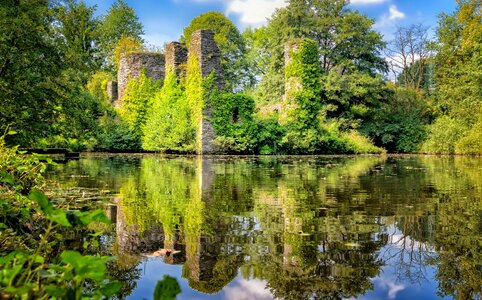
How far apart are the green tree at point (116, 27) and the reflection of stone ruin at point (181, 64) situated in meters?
16.7

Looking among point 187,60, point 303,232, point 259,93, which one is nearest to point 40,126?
point 303,232

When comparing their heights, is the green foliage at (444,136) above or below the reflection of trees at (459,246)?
above

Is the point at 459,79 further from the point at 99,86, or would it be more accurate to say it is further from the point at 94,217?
the point at 94,217

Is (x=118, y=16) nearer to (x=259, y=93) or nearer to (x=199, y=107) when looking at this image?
(x=259, y=93)

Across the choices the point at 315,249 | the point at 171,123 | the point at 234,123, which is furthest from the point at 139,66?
the point at 315,249

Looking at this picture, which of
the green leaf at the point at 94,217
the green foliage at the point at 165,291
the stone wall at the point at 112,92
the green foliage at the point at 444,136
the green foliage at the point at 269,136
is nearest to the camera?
the green foliage at the point at 165,291

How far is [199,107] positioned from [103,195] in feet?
55.0

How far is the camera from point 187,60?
25.2 metres

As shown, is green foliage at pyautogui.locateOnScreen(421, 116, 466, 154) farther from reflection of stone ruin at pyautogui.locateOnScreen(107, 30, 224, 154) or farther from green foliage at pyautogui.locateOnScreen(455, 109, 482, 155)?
reflection of stone ruin at pyautogui.locateOnScreen(107, 30, 224, 154)

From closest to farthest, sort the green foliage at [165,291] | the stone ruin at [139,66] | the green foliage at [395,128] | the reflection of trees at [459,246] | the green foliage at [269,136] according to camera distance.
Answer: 1. the green foliage at [165,291]
2. the reflection of trees at [459,246]
3. the green foliage at [269,136]
4. the stone ruin at [139,66]
5. the green foliage at [395,128]

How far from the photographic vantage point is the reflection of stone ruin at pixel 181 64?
22922 millimetres

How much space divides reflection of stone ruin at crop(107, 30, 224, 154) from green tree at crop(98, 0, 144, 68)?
16.7 m

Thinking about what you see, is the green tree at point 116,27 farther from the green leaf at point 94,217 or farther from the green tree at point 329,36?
the green leaf at point 94,217

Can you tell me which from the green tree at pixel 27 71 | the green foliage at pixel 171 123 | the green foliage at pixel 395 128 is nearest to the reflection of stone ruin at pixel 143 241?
the green tree at pixel 27 71
